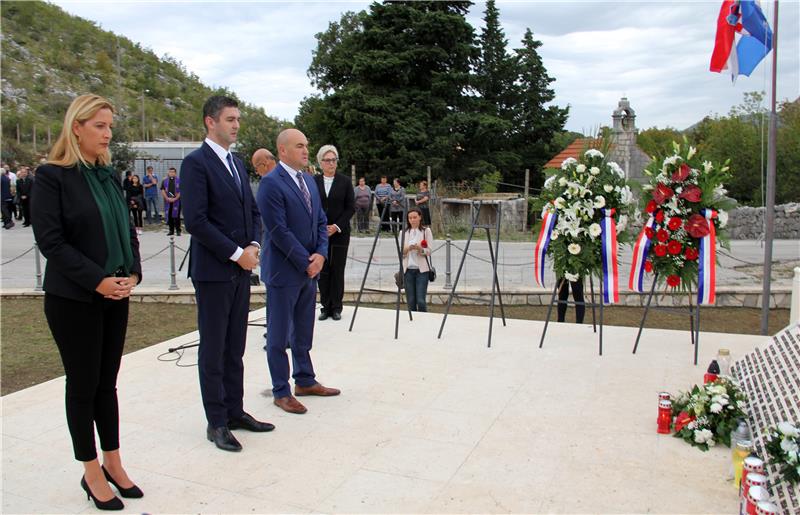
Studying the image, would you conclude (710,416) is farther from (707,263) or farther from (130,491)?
(130,491)

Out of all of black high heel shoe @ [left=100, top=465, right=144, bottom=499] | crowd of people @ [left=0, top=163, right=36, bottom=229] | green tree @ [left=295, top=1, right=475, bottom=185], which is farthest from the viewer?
green tree @ [left=295, top=1, right=475, bottom=185]

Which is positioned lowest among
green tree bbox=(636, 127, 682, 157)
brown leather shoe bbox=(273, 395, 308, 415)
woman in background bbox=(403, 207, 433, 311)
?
brown leather shoe bbox=(273, 395, 308, 415)

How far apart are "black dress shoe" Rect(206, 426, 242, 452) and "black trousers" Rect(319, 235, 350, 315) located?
11.2ft

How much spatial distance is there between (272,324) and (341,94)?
25.0 metres

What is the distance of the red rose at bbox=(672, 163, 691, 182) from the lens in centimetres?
568

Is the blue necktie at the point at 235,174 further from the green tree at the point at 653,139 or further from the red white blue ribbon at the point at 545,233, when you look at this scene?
the green tree at the point at 653,139

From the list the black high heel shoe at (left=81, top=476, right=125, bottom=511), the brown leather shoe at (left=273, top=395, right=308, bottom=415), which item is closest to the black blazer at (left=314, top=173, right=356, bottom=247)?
the brown leather shoe at (left=273, top=395, right=308, bottom=415)

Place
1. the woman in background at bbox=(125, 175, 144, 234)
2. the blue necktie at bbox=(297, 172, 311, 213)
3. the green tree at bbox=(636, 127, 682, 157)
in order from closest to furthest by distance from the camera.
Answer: the blue necktie at bbox=(297, 172, 311, 213)
the woman in background at bbox=(125, 175, 144, 234)
the green tree at bbox=(636, 127, 682, 157)

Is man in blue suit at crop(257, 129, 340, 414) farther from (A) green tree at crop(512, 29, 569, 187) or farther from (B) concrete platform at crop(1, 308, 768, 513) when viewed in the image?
(A) green tree at crop(512, 29, 569, 187)

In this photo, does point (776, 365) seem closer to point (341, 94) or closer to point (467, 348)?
point (467, 348)

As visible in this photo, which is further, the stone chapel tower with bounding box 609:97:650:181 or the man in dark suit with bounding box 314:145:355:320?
the stone chapel tower with bounding box 609:97:650:181

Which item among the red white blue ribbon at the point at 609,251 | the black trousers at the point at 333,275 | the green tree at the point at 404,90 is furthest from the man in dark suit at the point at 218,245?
the green tree at the point at 404,90

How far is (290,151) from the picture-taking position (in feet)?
14.9

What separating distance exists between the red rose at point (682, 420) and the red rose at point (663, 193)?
228 cm
